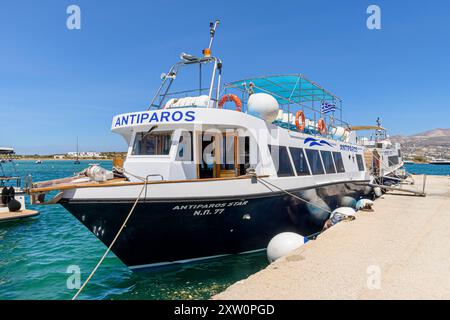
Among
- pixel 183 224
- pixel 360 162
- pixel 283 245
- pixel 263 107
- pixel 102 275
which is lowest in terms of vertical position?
pixel 102 275

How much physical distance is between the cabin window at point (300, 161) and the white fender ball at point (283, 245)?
2.75m

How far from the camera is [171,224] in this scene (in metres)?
6.63

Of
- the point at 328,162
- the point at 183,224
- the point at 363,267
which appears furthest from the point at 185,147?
the point at 328,162

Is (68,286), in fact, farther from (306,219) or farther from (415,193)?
(415,193)

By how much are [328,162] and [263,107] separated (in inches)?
181

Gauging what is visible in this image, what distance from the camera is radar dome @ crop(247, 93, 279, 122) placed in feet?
28.0

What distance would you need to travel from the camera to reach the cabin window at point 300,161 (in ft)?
31.0

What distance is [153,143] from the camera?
7.98m

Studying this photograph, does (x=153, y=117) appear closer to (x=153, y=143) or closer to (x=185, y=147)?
(x=153, y=143)

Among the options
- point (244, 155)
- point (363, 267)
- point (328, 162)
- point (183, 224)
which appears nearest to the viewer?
point (363, 267)

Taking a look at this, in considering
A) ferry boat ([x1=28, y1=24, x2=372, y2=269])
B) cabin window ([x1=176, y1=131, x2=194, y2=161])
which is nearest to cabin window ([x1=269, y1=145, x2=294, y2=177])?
ferry boat ([x1=28, y1=24, x2=372, y2=269])

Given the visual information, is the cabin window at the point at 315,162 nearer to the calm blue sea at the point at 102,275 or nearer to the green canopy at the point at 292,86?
the green canopy at the point at 292,86
